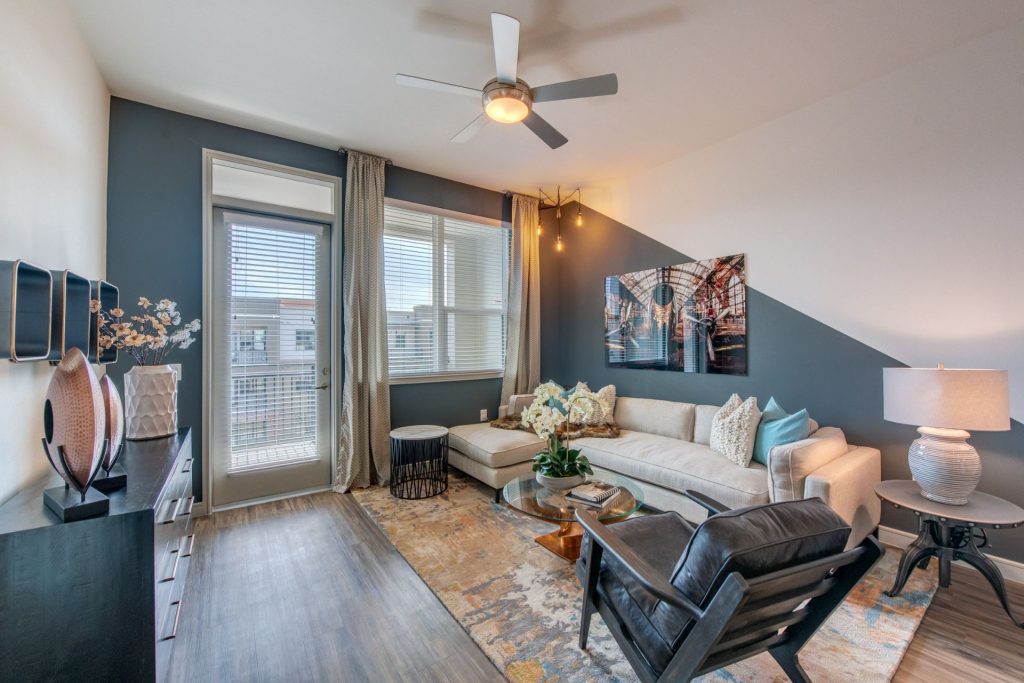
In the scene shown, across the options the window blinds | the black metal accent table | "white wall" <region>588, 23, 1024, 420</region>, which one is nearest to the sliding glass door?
the window blinds

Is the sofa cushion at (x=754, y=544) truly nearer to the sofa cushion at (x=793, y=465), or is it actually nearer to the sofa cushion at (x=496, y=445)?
the sofa cushion at (x=793, y=465)

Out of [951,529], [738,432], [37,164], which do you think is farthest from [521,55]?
[951,529]

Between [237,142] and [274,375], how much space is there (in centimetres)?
186

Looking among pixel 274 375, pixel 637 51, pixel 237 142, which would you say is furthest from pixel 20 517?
pixel 637 51

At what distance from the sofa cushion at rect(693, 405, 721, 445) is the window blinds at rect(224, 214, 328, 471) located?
3268 millimetres

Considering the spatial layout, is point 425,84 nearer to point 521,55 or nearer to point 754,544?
point 521,55

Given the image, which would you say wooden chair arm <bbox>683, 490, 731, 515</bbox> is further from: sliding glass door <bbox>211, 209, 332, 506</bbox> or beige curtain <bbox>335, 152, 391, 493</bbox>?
sliding glass door <bbox>211, 209, 332, 506</bbox>

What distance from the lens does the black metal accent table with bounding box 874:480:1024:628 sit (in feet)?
6.48

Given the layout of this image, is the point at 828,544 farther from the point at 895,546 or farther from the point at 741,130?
the point at 741,130

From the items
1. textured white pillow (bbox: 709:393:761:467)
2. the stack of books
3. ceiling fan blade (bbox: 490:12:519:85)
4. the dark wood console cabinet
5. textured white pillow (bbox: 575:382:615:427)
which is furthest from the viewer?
textured white pillow (bbox: 575:382:615:427)

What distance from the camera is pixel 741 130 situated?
336 cm

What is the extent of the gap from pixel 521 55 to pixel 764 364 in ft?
9.18

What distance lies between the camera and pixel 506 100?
232 centimetres

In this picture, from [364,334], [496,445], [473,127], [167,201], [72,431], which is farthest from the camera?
[364,334]
